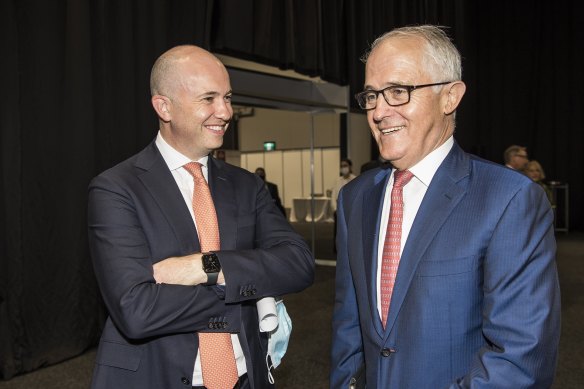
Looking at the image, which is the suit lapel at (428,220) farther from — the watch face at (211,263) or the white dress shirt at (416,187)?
the watch face at (211,263)

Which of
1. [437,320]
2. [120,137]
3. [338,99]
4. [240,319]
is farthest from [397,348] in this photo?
[338,99]

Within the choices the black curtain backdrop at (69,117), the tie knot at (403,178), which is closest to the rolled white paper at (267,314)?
the tie knot at (403,178)

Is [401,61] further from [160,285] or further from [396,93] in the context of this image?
[160,285]

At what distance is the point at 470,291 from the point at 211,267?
0.71 metres

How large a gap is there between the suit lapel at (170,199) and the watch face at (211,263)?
0.28 ft

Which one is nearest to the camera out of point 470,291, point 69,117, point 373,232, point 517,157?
point 470,291

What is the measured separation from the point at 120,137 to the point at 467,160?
3.45m

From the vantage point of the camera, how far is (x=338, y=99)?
7355mm

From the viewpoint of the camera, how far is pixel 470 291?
1.28 meters

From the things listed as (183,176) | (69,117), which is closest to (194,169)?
(183,176)

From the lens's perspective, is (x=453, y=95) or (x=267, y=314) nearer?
(x=453, y=95)

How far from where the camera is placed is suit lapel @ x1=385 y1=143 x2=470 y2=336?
1324 mm

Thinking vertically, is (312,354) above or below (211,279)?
below

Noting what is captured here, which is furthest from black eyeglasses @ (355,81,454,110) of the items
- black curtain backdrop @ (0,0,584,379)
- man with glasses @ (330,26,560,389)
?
black curtain backdrop @ (0,0,584,379)
